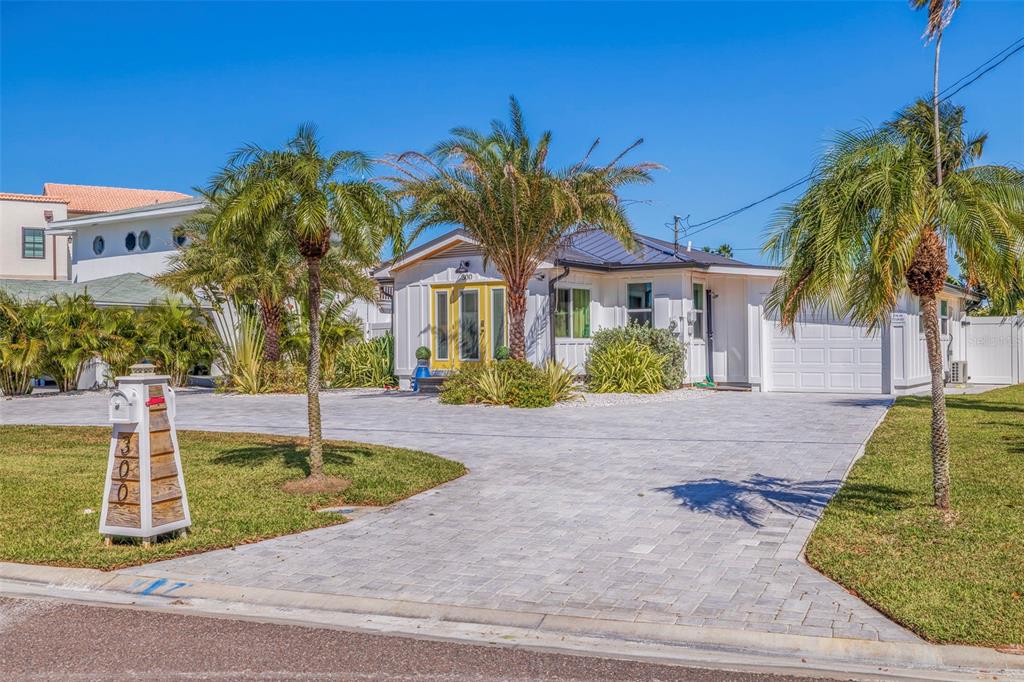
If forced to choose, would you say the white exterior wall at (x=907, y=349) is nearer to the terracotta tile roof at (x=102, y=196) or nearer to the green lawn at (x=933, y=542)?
the green lawn at (x=933, y=542)

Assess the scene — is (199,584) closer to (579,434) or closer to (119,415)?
(119,415)

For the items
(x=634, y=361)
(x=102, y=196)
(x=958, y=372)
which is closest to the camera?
(x=634, y=361)

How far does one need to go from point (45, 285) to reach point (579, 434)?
862 inches

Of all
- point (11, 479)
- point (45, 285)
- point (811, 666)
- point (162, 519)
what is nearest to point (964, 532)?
point (811, 666)

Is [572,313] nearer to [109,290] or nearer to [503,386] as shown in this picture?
[503,386]

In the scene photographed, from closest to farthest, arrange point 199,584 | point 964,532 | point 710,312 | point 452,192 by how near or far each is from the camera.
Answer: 1. point 199,584
2. point 964,532
3. point 452,192
4. point 710,312

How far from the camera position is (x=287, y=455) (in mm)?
11953

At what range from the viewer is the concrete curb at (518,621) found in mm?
5094

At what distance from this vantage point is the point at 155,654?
5301 millimetres

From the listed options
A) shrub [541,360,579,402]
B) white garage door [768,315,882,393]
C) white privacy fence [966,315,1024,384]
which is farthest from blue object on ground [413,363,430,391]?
white privacy fence [966,315,1024,384]

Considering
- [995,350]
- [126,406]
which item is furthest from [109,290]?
[995,350]

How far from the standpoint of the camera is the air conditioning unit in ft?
83.0

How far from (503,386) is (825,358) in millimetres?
7942

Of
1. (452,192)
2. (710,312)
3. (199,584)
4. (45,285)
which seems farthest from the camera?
(45,285)
